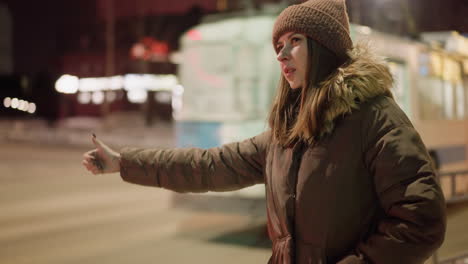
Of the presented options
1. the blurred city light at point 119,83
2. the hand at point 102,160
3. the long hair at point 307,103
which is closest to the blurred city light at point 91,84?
the blurred city light at point 119,83

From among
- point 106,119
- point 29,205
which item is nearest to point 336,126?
point 29,205

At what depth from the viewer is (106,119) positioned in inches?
1387

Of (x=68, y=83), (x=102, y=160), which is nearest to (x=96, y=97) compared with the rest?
(x=68, y=83)

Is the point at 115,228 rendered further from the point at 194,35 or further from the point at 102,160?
the point at 102,160

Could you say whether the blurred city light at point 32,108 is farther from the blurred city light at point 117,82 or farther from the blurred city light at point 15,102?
the blurred city light at point 117,82

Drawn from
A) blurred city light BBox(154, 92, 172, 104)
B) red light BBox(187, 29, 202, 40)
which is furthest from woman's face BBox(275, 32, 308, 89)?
blurred city light BBox(154, 92, 172, 104)

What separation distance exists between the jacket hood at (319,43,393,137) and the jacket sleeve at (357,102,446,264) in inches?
5.4

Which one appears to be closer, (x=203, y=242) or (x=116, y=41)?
(x=203, y=242)

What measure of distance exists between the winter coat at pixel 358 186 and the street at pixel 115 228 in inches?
131

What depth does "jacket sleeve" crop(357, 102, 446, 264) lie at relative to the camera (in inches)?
68.8

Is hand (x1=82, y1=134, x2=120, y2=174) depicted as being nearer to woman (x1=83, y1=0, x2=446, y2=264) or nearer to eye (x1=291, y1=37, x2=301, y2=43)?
woman (x1=83, y1=0, x2=446, y2=264)

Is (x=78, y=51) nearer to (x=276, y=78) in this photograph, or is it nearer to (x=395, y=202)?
(x=276, y=78)

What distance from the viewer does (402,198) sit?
1773 millimetres

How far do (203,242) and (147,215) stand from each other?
86.8 inches
